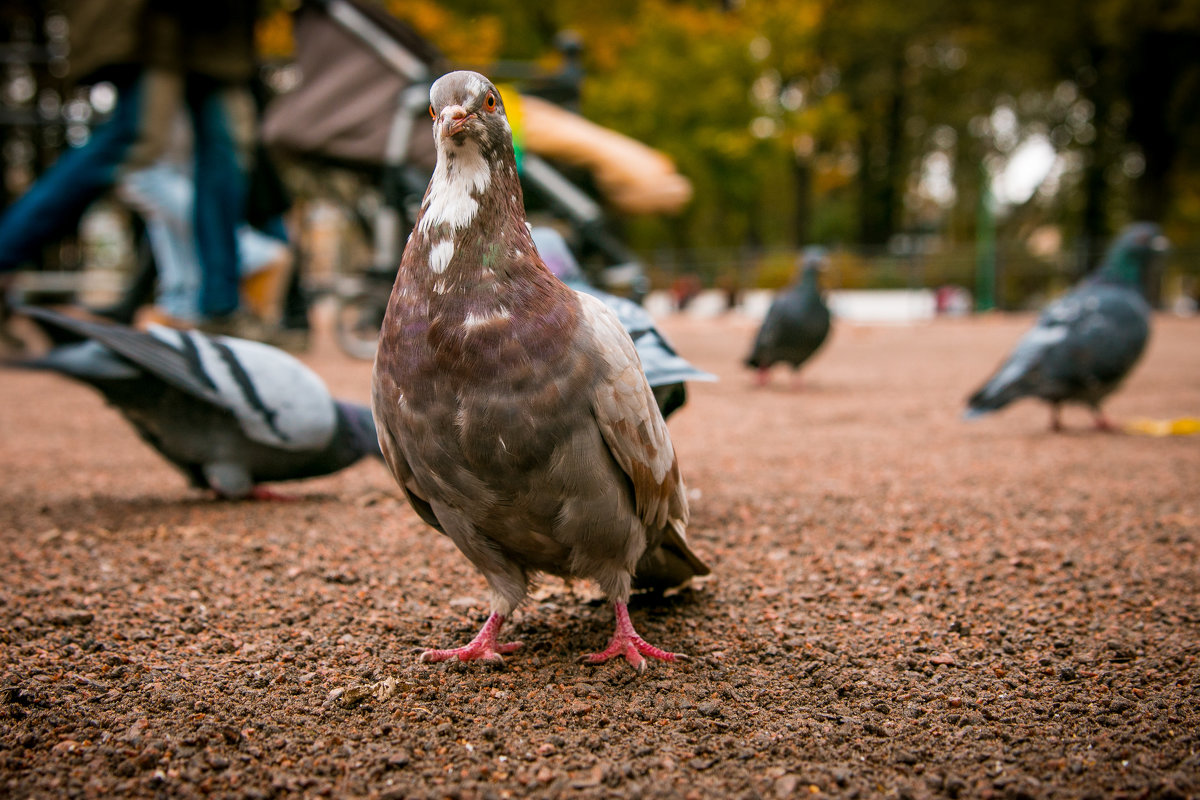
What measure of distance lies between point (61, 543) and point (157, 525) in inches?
11.9

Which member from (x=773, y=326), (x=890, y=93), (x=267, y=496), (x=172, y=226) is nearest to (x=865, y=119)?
(x=890, y=93)

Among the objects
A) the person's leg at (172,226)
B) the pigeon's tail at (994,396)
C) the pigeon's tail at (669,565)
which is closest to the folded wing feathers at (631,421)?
the pigeon's tail at (669,565)

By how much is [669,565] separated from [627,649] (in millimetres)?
355

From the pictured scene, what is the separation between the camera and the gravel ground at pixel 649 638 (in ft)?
5.62

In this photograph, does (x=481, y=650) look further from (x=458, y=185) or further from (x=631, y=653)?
(x=458, y=185)

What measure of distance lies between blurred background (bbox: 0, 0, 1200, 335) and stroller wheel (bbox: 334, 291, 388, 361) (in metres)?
6.50

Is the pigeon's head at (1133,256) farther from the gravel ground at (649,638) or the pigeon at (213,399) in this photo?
the pigeon at (213,399)

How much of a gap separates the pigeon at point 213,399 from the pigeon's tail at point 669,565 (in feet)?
4.46

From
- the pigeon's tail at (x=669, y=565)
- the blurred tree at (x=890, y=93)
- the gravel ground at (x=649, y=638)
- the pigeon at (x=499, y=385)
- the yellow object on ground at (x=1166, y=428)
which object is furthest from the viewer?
the blurred tree at (x=890, y=93)

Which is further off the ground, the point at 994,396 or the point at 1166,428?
the point at 994,396

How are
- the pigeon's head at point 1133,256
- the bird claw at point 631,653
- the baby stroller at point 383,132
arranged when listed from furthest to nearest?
the baby stroller at point 383,132 < the pigeon's head at point 1133,256 < the bird claw at point 631,653

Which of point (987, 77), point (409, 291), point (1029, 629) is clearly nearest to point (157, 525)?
point (409, 291)

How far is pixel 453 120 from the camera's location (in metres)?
1.89

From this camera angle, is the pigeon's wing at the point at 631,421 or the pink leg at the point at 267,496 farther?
the pink leg at the point at 267,496
